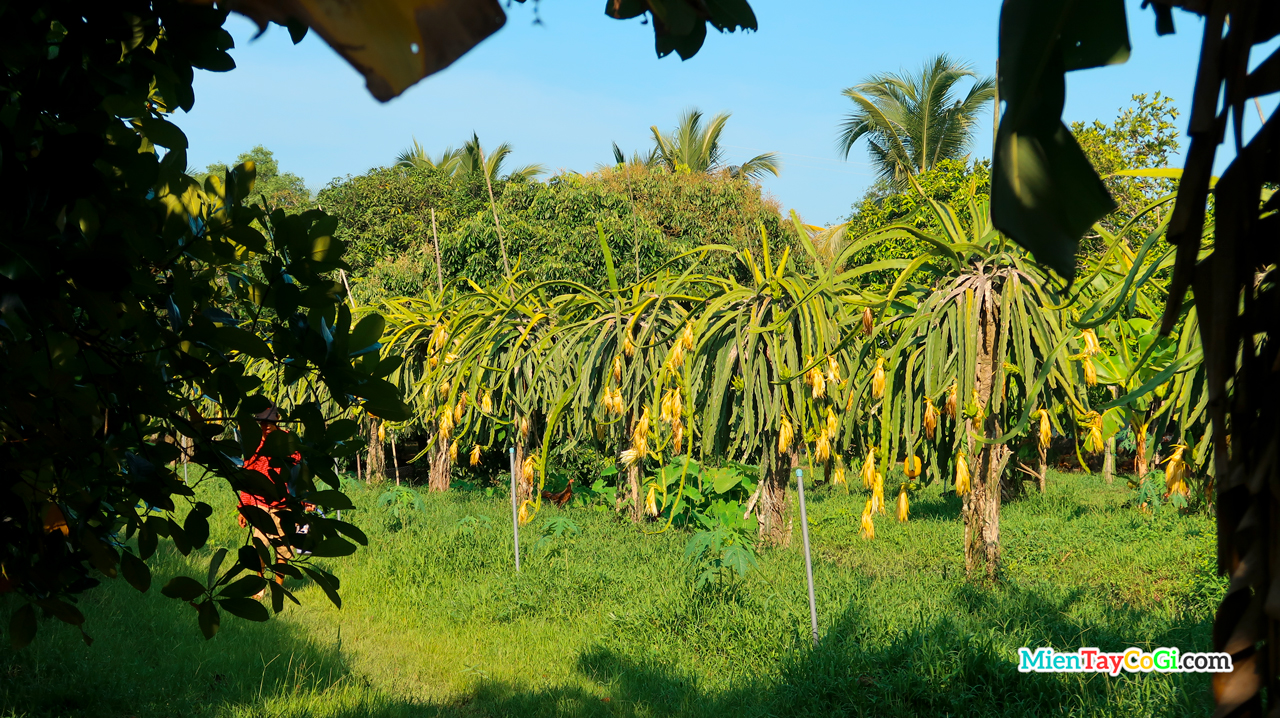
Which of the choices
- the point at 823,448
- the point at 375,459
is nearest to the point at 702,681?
the point at 823,448

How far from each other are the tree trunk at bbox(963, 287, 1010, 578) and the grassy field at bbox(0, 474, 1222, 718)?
0.24 meters

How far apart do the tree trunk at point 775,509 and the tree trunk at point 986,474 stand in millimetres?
1524

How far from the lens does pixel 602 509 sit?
28.9 ft

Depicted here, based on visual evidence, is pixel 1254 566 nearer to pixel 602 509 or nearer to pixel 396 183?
pixel 602 509

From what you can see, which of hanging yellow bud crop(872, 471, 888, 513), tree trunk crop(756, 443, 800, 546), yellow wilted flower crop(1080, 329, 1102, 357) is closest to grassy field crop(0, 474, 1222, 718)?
tree trunk crop(756, 443, 800, 546)

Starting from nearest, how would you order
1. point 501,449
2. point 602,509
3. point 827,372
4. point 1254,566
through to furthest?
point 1254,566
point 827,372
point 602,509
point 501,449

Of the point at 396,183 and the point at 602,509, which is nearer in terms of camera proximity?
the point at 602,509

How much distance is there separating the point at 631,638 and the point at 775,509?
6.22ft

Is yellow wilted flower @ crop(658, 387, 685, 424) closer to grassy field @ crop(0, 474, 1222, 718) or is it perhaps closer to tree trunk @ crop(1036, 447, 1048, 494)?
grassy field @ crop(0, 474, 1222, 718)

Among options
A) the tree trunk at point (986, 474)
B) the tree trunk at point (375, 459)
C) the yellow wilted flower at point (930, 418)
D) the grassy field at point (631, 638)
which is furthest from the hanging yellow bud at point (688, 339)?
the tree trunk at point (375, 459)

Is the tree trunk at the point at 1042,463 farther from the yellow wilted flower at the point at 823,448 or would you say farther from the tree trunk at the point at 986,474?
the yellow wilted flower at the point at 823,448

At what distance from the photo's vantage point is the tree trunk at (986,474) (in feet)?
13.4

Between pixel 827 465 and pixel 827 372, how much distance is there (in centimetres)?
47

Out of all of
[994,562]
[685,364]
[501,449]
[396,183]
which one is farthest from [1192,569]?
[396,183]
